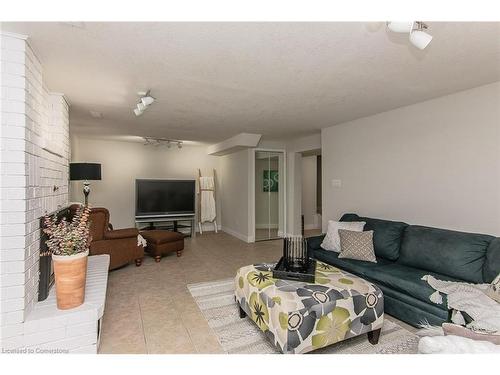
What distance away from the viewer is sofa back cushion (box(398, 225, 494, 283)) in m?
2.39

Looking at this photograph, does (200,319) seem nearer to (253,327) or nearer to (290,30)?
(253,327)

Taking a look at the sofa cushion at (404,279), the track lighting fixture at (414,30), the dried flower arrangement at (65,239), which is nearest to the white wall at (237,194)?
the sofa cushion at (404,279)

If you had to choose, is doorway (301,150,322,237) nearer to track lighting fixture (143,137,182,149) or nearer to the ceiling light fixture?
track lighting fixture (143,137,182,149)

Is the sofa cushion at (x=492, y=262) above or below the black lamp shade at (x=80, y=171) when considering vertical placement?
below

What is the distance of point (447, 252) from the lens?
2.54m

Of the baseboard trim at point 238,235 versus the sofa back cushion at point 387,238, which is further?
the baseboard trim at point 238,235

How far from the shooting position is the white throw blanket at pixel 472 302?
1.73 meters

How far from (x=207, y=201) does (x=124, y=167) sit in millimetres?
2281

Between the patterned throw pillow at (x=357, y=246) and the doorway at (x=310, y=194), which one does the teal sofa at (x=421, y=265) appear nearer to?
the patterned throw pillow at (x=357, y=246)

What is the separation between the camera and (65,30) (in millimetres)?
1711

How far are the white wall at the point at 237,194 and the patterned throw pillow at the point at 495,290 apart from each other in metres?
4.26
